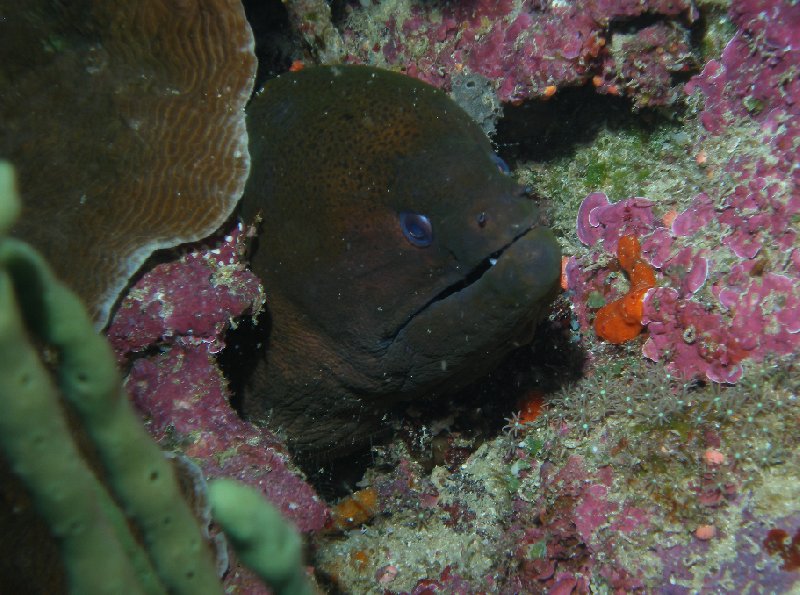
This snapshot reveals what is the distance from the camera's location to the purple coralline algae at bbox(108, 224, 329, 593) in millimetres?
2615

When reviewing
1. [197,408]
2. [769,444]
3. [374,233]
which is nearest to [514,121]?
[374,233]

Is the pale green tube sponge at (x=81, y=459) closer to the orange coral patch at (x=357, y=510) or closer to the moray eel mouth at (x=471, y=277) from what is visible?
the moray eel mouth at (x=471, y=277)

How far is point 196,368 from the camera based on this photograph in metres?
2.74

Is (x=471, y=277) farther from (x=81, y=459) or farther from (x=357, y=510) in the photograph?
(x=357, y=510)

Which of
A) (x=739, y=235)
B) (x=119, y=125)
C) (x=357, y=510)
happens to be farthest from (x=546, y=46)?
(x=357, y=510)

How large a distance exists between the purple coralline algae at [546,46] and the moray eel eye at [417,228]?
5.22 ft

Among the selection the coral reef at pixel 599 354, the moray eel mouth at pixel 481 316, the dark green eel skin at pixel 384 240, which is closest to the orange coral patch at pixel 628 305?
the coral reef at pixel 599 354

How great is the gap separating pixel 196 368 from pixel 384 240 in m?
1.15

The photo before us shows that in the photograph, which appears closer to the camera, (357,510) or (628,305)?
(628,305)

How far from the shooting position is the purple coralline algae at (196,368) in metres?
2.62

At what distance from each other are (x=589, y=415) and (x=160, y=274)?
238 centimetres

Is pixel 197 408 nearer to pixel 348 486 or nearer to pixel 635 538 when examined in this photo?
pixel 348 486

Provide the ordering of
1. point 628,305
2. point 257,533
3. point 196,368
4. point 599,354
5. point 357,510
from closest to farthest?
point 257,533
point 196,368
point 628,305
point 599,354
point 357,510

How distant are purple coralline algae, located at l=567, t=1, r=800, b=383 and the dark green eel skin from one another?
93cm
